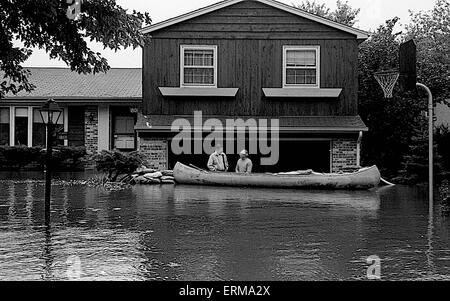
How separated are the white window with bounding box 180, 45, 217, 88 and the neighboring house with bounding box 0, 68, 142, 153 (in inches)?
180

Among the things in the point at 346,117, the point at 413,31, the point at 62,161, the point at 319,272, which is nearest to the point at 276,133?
the point at 346,117

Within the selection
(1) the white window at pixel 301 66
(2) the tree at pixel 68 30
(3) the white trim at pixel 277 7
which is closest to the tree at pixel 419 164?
(1) the white window at pixel 301 66

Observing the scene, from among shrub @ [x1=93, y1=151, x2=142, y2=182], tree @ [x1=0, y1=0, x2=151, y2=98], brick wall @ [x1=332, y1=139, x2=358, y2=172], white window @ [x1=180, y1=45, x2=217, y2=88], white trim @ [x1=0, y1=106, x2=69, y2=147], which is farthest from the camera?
white trim @ [x1=0, y1=106, x2=69, y2=147]

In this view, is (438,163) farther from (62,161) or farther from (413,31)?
(413,31)

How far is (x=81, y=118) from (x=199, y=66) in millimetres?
7305

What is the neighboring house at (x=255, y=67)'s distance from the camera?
2514 cm

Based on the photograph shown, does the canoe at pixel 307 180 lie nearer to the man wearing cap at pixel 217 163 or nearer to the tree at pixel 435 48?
the man wearing cap at pixel 217 163

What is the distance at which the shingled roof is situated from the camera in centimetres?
2956

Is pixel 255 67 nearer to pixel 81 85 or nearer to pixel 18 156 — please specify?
pixel 81 85

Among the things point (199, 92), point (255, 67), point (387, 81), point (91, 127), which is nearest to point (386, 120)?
point (255, 67)

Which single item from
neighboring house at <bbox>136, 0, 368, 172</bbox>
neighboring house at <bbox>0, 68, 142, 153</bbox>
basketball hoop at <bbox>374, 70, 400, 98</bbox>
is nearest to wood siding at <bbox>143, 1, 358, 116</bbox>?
neighboring house at <bbox>136, 0, 368, 172</bbox>

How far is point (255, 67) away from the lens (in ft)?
83.0

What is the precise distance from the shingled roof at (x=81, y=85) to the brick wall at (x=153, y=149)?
4.70 meters

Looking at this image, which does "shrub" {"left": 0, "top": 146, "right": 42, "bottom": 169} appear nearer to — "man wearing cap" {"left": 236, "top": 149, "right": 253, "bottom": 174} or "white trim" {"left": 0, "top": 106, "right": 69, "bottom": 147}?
"white trim" {"left": 0, "top": 106, "right": 69, "bottom": 147}
